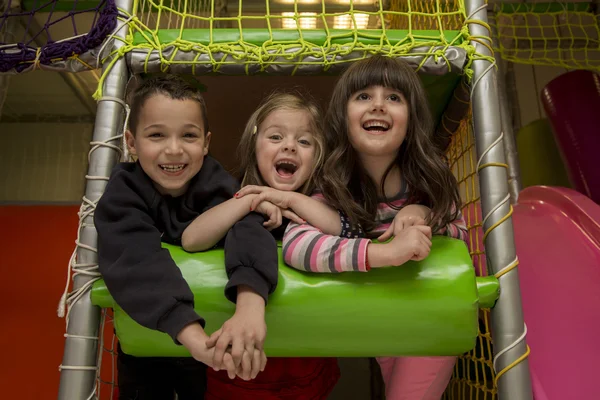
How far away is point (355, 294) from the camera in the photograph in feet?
2.35

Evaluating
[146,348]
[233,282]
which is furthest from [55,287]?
[233,282]

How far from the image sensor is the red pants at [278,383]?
3.09 feet

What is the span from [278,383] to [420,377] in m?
0.26

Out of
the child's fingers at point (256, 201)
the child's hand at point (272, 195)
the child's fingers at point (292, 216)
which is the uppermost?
the child's hand at point (272, 195)

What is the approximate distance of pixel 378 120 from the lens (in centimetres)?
85

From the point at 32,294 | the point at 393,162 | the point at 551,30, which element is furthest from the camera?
the point at 551,30

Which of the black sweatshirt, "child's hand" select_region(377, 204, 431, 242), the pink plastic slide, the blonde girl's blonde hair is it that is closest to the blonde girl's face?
the blonde girl's blonde hair

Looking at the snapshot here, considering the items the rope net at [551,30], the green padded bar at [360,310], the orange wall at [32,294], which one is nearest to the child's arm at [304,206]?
the green padded bar at [360,310]

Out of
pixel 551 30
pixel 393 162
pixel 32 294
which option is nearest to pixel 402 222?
pixel 393 162

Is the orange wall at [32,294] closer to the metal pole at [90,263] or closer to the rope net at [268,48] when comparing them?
the metal pole at [90,263]

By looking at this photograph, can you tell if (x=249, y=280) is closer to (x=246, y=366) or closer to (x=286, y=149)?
(x=246, y=366)

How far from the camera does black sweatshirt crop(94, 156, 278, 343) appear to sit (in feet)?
2.17

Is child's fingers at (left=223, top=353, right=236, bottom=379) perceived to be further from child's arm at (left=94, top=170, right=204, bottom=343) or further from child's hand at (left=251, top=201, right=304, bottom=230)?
child's hand at (left=251, top=201, right=304, bottom=230)

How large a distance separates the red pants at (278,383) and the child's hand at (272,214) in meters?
0.30
